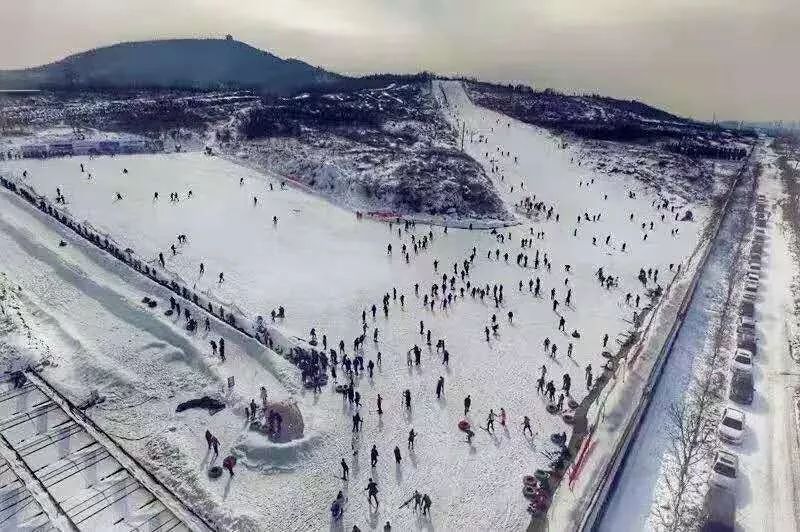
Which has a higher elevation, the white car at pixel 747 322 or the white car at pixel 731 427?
the white car at pixel 747 322

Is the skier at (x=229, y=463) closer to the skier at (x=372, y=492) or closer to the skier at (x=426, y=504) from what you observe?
the skier at (x=372, y=492)

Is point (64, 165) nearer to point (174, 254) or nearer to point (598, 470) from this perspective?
point (174, 254)

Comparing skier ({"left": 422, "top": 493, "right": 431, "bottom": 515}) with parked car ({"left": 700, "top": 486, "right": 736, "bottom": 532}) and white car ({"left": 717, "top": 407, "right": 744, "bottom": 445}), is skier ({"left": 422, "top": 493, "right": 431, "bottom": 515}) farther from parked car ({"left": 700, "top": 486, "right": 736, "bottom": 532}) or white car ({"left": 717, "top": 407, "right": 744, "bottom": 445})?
white car ({"left": 717, "top": 407, "right": 744, "bottom": 445})

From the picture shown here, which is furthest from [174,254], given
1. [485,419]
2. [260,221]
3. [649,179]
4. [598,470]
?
[649,179]

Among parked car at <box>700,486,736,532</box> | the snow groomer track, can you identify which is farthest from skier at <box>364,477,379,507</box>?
parked car at <box>700,486,736,532</box>

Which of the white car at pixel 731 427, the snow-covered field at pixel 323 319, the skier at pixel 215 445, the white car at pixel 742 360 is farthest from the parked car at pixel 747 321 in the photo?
the skier at pixel 215 445
